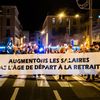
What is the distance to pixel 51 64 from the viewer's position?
69.8 feet

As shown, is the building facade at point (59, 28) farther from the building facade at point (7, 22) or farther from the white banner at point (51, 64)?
the white banner at point (51, 64)

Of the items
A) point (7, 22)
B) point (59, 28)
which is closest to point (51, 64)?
point (7, 22)

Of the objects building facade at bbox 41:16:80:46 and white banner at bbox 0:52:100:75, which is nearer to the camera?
white banner at bbox 0:52:100:75

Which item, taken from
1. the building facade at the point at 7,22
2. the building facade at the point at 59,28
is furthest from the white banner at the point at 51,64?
the building facade at the point at 7,22

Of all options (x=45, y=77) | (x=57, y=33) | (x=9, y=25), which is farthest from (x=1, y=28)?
(x=45, y=77)

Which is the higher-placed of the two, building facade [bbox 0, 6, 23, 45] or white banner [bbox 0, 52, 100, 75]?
building facade [bbox 0, 6, 23, 45]

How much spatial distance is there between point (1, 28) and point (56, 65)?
116050 mm

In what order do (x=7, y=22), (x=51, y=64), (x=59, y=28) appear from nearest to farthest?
1. (x=51, y=64)
2. (x=7, y=22)
3. (x=59, y=28)

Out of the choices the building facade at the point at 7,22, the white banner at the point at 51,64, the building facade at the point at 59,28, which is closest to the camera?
the white banner at the point at 51,64

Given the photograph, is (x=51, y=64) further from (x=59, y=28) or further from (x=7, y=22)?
(x=59, y=28)

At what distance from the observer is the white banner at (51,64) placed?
69.5 feet

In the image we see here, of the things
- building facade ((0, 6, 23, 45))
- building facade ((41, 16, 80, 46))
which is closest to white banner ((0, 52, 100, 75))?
building facade ((41, 16, 80, 46))

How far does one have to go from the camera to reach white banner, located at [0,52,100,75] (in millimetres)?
21172

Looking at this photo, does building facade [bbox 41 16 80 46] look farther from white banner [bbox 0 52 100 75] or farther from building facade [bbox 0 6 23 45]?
white banner [bbox 0 52 100 75]
